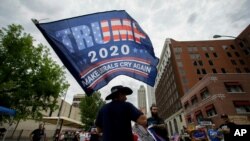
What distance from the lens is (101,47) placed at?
381 centimetres

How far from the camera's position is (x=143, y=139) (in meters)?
3.45

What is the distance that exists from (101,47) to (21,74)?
1646cm

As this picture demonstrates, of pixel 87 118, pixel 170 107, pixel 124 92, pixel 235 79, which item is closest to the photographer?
pixel 124 92

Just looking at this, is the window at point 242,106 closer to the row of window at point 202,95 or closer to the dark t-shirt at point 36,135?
the row of window at point 202,95

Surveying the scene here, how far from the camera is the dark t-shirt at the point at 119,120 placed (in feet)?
6.92

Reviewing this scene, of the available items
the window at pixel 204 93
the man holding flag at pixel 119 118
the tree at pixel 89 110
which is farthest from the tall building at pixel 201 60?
the man holding flag at pixel 119 118

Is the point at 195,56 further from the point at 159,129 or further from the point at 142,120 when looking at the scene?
the point at 142,120

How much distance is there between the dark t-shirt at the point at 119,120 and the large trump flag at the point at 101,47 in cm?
130

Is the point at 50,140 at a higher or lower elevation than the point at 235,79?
lower

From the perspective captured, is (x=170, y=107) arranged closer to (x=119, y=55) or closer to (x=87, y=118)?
(x=87, y=118)

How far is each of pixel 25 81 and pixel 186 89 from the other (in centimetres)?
3664

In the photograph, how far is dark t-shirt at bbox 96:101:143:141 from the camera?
211 cm

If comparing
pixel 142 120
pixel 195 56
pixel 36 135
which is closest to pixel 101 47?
pixel 142 120

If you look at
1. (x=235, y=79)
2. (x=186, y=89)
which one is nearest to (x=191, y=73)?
(x=186, y=89)
